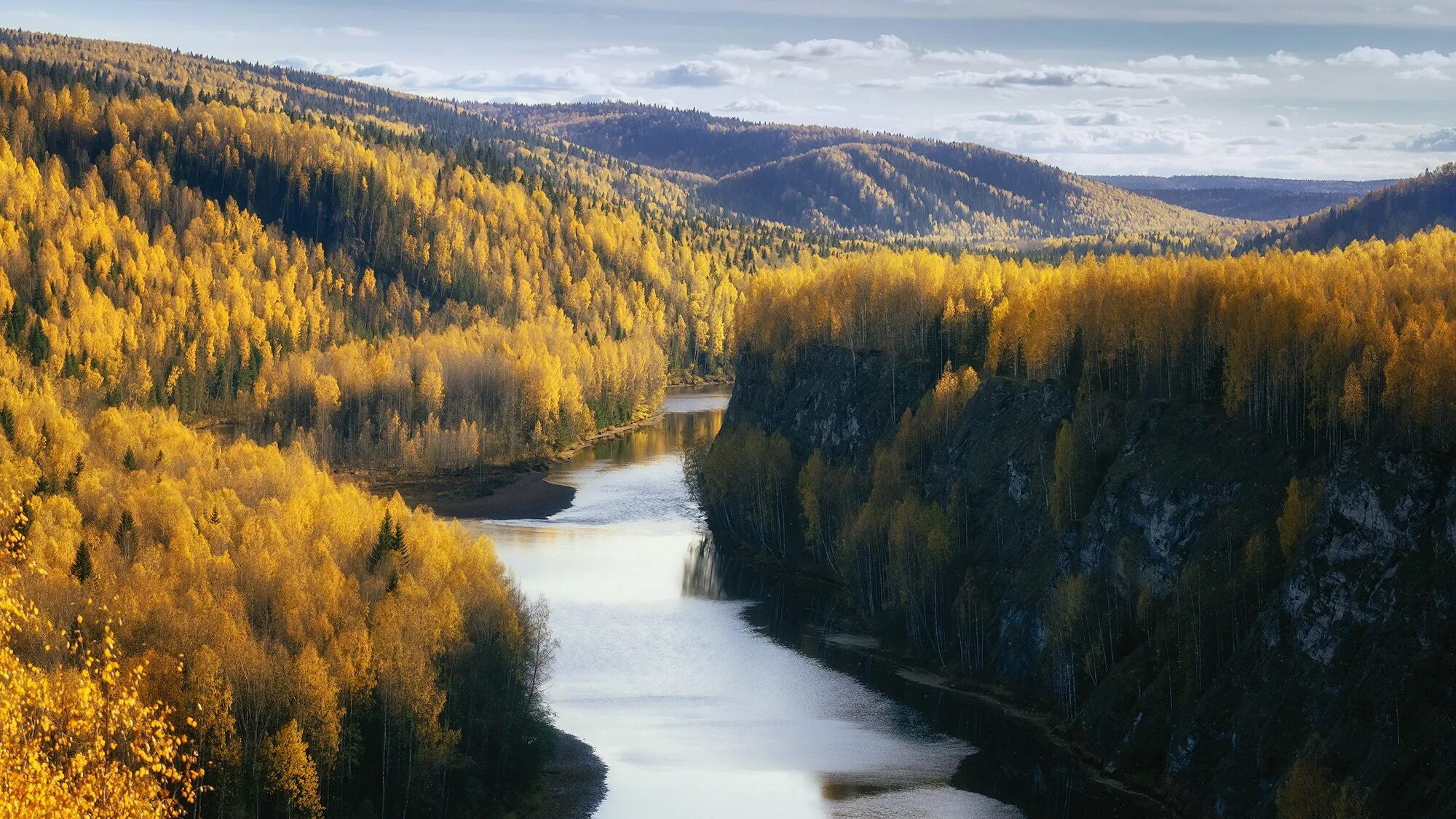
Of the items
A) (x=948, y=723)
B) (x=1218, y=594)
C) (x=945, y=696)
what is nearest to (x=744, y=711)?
(x=948, y=723)

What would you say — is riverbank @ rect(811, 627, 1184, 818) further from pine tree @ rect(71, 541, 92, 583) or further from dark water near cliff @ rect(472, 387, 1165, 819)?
pine tree @ rect(71, 541, 92, 583)

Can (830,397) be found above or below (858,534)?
above

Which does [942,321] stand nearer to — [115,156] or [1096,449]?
[1096,449]

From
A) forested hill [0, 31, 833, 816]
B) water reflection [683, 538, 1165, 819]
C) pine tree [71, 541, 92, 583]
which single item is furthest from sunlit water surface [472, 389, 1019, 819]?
pine tree [71, 541, 92, 583]

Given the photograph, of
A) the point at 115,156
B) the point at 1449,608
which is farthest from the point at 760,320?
the point at 115,156

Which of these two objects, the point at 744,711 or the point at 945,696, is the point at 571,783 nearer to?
the point at 744,711
